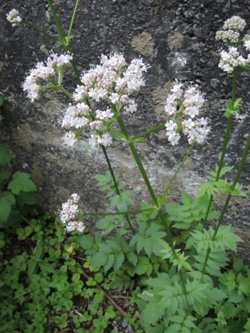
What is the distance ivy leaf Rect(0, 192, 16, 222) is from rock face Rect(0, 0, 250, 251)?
47 cm

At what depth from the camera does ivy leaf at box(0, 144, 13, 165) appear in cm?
326

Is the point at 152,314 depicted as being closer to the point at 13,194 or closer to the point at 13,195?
the point at 13,195

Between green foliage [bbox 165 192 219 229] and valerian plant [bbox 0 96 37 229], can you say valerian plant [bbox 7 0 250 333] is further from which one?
valerian plant [bbox 0 96 37 229]

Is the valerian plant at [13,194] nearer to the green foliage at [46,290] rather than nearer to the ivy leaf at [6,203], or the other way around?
the ivy leaf at [6,203]

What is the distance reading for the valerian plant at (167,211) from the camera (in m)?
1.67

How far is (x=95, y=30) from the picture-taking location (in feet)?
8.00

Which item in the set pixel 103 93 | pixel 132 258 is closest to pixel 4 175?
pixel 132 258

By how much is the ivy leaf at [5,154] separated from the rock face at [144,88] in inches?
6.5

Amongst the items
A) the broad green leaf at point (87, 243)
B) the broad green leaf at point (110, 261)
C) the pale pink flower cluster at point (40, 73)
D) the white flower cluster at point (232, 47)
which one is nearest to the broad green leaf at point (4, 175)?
the broad green leaf at point (87, 243)

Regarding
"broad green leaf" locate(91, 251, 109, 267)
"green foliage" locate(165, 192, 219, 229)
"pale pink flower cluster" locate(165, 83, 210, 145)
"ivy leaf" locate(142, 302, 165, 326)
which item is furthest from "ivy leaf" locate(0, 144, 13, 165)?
"pale pink flower cluster" locate(165, 83, 210, 145)

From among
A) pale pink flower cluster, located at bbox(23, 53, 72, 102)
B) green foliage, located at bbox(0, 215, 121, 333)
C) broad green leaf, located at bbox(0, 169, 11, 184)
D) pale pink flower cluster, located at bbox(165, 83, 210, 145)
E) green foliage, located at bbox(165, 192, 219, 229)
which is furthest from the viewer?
broad green leaf, located at bbox(0, 169, 11, 184)

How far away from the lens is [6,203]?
318 cm

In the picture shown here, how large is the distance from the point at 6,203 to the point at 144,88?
1655mm

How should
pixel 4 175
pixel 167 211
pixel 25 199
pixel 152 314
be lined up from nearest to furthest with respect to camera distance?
pixel 152 314 → pixel 167 211 → pixel 4 175 → pixel 25 199
